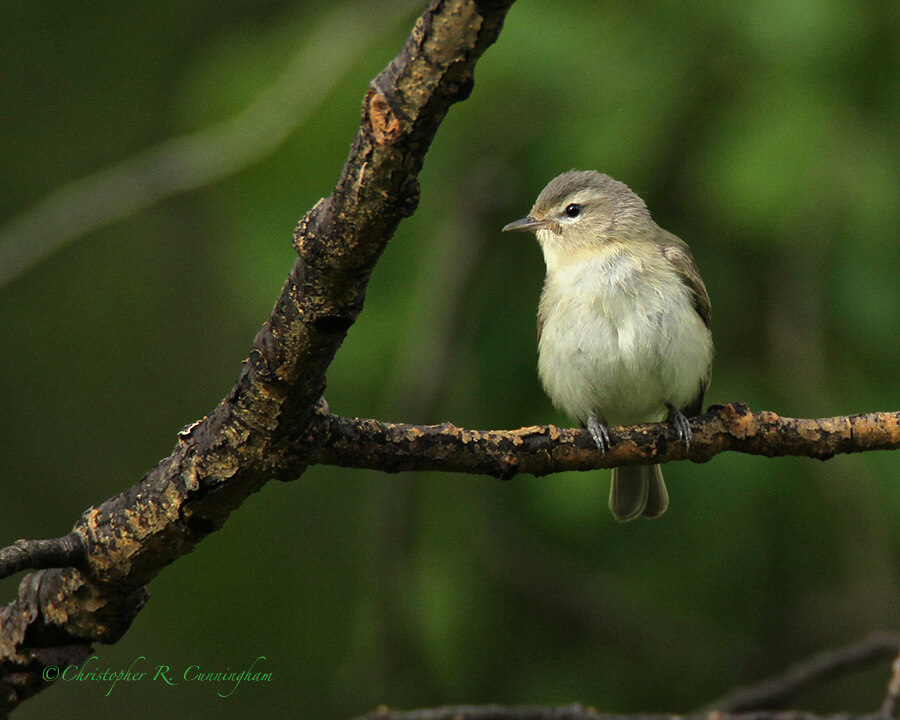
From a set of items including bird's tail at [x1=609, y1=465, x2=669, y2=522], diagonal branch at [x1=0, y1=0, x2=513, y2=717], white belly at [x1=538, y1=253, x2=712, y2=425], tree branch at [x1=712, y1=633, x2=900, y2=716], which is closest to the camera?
diagonal branch at [x1=0, y1=0, x2=513, y2=717]

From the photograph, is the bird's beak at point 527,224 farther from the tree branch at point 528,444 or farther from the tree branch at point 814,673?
the tree branch at point 814,673

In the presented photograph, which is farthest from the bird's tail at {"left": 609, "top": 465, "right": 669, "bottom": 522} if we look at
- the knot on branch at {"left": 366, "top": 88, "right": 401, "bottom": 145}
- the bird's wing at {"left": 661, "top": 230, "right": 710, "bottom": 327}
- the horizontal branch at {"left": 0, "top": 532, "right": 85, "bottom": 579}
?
the knot on branch at {"left": 366, "top": 88, "right": 401, "bottom": 145}

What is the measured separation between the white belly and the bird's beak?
249mm

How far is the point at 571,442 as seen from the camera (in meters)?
2.67

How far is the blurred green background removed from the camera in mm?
4145

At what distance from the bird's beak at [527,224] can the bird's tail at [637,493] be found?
112cm

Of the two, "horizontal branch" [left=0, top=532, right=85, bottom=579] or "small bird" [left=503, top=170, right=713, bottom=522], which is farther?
"small bird" [left=503, top=170, right=713, bottom=522]

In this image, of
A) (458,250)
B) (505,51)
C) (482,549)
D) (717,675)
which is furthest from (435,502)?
(505,51)

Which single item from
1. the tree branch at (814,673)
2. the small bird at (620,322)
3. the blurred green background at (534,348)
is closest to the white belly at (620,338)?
the small bird at (620,322)

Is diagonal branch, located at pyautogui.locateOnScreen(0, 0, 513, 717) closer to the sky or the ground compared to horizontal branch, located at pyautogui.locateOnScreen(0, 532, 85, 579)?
closer to the sky

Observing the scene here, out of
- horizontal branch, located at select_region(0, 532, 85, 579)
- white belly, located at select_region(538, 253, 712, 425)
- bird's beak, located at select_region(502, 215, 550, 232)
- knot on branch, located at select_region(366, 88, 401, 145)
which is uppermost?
bird's beak, located at select_region(502, 215, 550, 232)

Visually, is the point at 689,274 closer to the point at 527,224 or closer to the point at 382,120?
Answer: the point at 527,224

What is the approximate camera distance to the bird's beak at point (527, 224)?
14.8ft

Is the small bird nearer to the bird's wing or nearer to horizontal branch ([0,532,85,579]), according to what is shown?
the bird's wing
